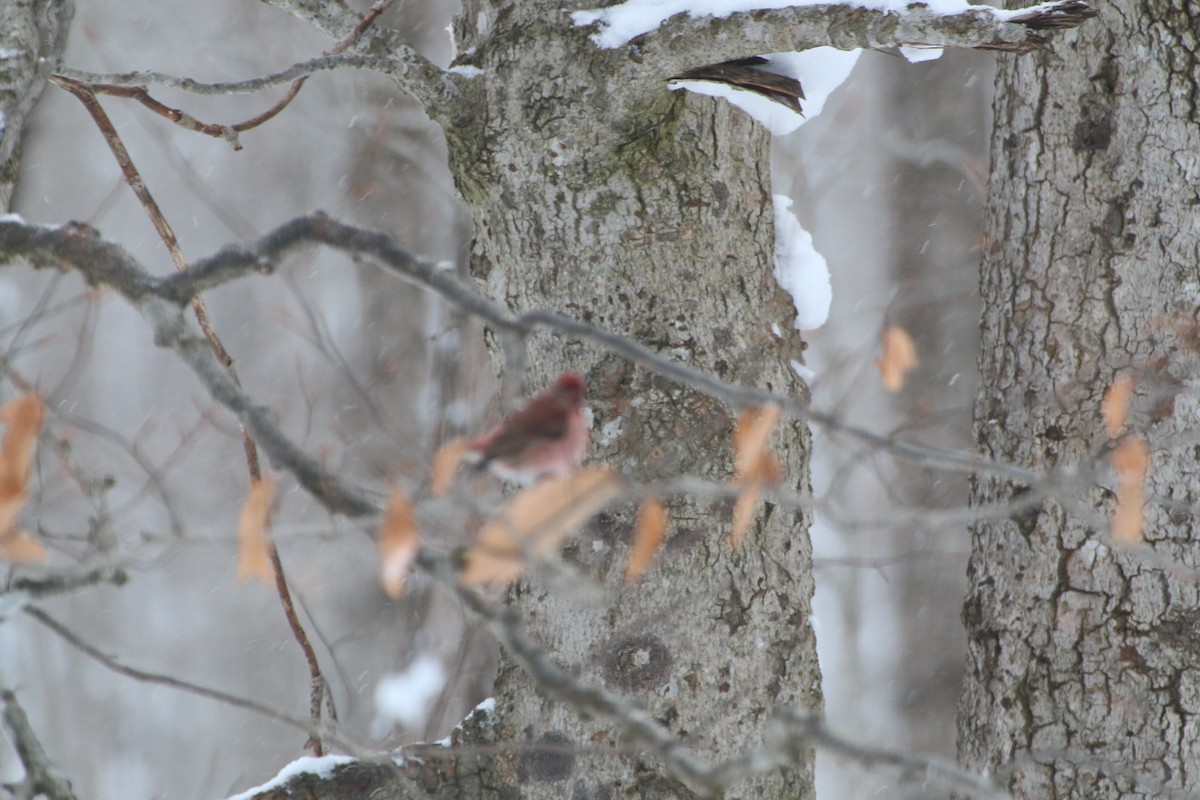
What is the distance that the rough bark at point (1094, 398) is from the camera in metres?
1.95

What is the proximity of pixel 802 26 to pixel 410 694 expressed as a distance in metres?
3.71

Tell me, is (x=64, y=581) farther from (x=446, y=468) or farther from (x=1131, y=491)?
(x=1131, y=491)

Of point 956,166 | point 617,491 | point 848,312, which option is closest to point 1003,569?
point 617,491

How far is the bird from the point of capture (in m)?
0.99

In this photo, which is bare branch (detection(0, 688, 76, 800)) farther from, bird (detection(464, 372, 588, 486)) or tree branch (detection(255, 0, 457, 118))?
tree branch (detection(255, 0, 457, 118))

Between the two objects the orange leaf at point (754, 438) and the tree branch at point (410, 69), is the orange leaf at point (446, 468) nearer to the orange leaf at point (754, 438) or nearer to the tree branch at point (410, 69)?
the orange leaf at point (754, 438)

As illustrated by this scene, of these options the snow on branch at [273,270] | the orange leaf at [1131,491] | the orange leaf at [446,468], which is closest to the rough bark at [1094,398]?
the orange leaf at [1131,491]

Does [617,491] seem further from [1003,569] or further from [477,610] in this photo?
[1003,569]

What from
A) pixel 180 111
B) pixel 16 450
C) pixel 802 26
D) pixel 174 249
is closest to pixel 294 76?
pixel 180 111

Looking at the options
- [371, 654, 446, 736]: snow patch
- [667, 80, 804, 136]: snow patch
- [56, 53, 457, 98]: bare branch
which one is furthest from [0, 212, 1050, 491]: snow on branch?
[371, 654, 446, 736]: snow patch

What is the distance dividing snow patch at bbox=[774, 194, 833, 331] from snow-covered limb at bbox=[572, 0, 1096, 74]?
1.52ft

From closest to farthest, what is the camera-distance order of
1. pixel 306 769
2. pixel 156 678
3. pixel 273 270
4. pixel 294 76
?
pixel 273 270, pixel 156 678, pixel 294 76, pixel 306 769

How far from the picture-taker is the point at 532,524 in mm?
808

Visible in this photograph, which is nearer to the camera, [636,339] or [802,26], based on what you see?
[802,26]
